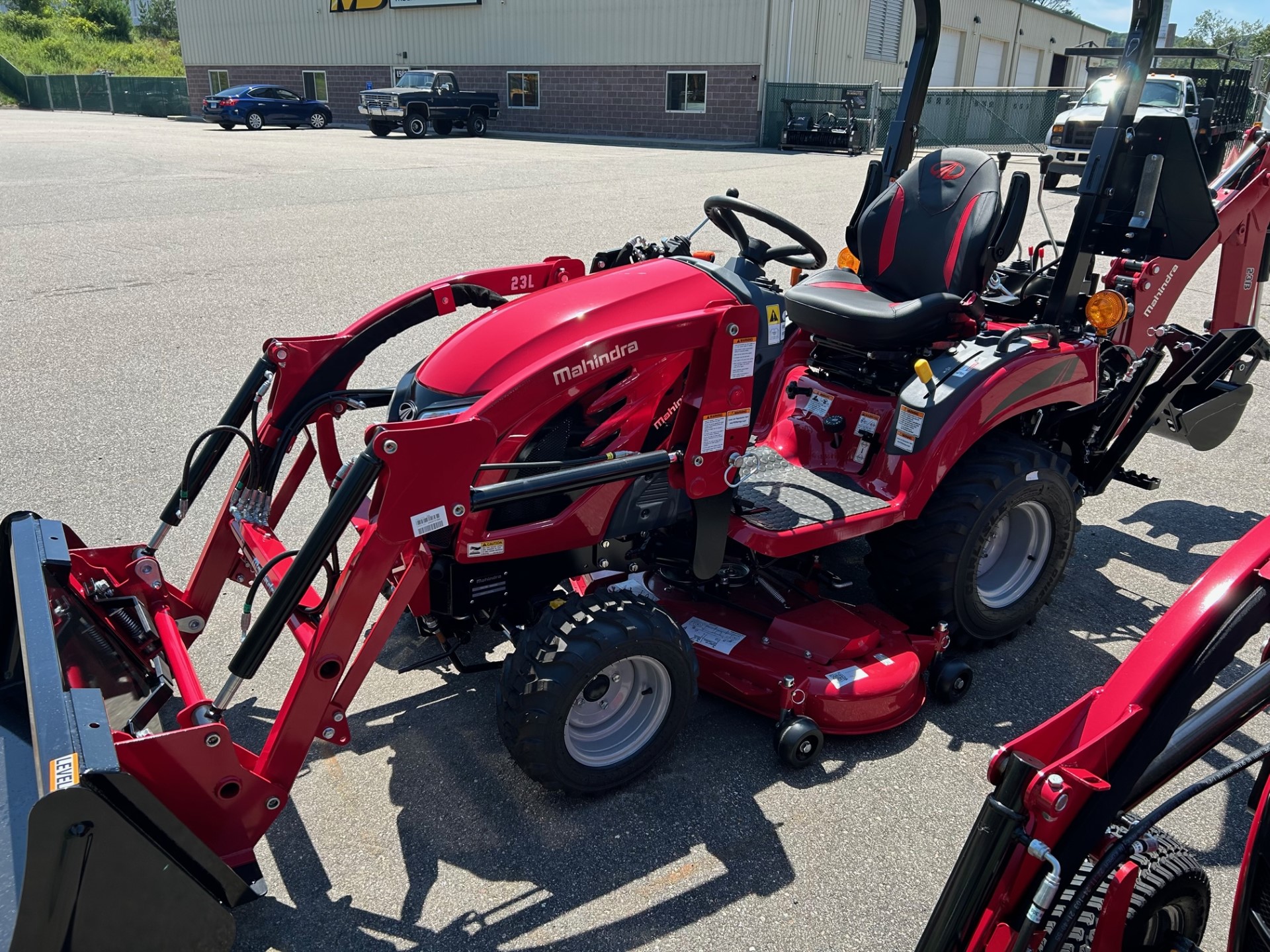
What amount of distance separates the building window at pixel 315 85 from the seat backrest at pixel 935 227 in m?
35.8

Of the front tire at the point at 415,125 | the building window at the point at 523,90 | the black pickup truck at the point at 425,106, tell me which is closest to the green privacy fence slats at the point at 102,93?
the building window at the point at 523,90

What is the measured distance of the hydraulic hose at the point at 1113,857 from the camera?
66.1 inches

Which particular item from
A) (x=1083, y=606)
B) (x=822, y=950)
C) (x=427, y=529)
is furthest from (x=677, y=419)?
(x=1083, y=606)

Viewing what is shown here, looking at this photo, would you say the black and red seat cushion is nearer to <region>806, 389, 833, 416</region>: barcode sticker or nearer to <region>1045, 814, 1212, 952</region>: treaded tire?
<region>806, 389, 833, 416</region>: barcode sticker

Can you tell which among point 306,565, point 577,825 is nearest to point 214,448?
point 306,565

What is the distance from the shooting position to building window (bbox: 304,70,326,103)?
3550cm

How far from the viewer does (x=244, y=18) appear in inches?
1437

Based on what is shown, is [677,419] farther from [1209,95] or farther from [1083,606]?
[1209,95]

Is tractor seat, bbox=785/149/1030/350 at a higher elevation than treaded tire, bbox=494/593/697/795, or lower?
higher

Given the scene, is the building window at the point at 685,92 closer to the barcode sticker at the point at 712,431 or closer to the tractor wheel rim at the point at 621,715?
the barcode sticker at the point at 712,431

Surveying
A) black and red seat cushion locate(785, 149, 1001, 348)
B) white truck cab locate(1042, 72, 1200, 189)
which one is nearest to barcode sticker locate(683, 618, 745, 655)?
black and red seat cushion locate(785, 149, 1001, 348)

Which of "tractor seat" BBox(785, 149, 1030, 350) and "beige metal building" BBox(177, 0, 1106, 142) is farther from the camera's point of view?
"beige metal building" BBox(177, 0, 1106, 142)

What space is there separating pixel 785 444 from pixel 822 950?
204cm

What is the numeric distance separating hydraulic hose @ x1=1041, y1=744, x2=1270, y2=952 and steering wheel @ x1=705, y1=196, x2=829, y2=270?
2.20m
